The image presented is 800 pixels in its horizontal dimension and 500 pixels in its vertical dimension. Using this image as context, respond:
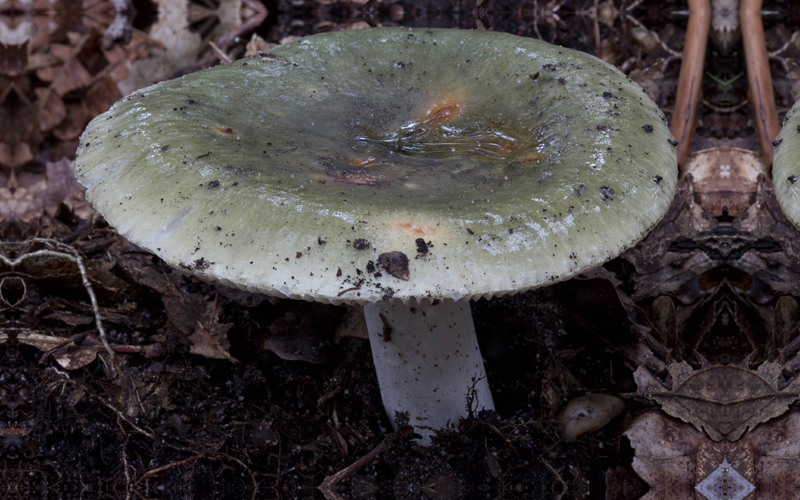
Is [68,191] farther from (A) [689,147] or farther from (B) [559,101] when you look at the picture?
(A) [689,147]

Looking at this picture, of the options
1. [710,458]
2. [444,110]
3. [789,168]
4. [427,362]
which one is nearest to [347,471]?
[427,362]

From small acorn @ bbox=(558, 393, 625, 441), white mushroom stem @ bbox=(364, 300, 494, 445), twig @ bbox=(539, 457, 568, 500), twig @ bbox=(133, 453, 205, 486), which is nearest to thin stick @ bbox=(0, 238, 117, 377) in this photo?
twig @ bbox=(133, 453, 205, 486)

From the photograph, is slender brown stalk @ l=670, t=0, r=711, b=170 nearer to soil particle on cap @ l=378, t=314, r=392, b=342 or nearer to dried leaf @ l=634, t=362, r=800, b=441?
dried leaf @ l=634, t=362, r=800, b=441

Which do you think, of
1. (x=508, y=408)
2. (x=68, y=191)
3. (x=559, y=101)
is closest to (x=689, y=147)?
(x=559, y=101)

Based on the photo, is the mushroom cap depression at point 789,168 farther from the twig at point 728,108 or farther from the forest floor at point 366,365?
the twig at point 728,108

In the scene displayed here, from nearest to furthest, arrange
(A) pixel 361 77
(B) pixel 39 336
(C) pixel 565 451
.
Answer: (C) pixel 565 451 < (A) pixel 361 77 < (B) pixel 39 336

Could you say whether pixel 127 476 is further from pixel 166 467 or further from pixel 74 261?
pixel 74 261
